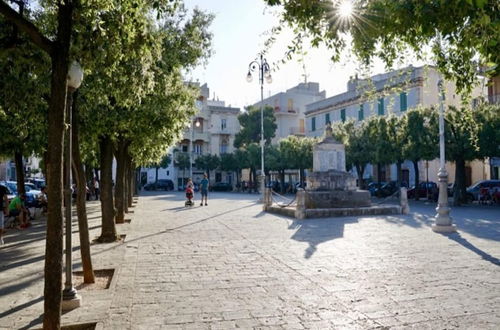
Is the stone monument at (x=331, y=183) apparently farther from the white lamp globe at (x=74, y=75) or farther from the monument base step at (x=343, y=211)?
the white lamp globe at (x=74, y=75)

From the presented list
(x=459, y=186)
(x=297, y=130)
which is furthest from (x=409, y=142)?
(x=297, y=130)

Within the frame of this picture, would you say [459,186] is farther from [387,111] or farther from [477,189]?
[387,111]

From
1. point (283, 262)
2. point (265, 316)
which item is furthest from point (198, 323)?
point (283, 262)

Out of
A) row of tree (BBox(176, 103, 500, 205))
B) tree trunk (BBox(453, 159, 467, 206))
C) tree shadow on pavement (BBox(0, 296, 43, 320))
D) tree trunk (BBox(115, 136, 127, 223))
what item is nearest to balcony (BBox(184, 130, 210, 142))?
row of tree (BBox(176, 103, 500, 205))

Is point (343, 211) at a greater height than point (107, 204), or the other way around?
point (107, 204)

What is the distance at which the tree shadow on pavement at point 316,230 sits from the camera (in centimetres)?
1091

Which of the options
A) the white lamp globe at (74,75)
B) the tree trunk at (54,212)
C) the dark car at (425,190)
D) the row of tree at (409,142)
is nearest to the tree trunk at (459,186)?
the row of tree at (409,142)

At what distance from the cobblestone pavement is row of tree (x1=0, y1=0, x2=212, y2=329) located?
1.19 m

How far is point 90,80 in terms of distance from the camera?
8914 mm

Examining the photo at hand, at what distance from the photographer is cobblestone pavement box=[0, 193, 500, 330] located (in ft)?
17.0

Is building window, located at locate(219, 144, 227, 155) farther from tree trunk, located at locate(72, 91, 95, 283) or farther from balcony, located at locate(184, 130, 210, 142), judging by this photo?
tree trunk, located at locate(72, 91, 95, 283)

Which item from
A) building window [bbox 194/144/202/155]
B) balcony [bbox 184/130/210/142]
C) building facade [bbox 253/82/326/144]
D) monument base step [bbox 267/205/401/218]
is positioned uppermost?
building facade [bbox 253/82/326/144]

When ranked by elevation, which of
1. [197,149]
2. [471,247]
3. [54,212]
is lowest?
[471,247]

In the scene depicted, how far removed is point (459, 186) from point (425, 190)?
26.8 feet
